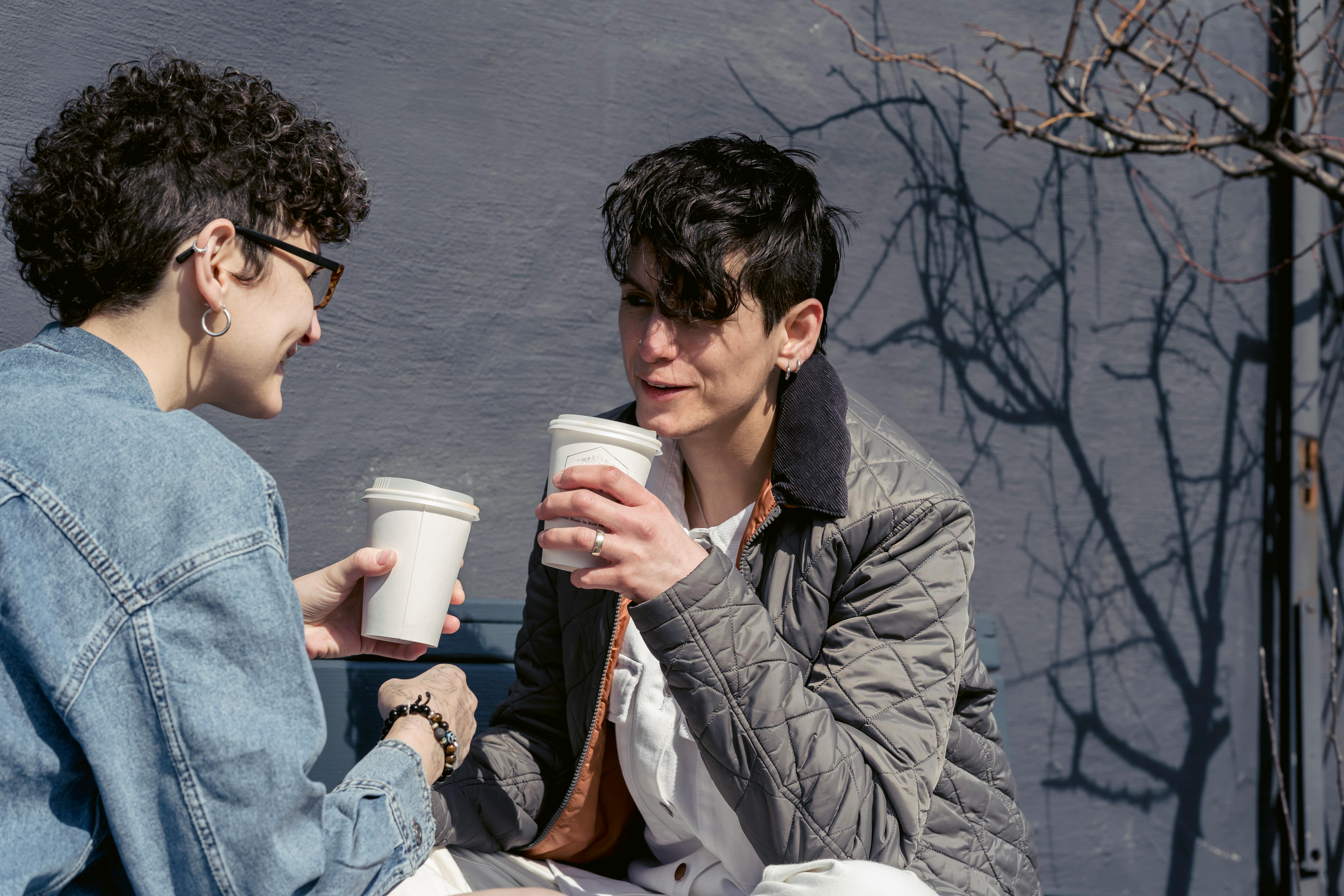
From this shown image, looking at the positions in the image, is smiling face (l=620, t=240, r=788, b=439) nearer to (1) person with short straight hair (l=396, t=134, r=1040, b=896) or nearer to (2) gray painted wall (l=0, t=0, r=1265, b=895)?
(1) person with short straight hair (l=396, t=134, r=1040, b=896)

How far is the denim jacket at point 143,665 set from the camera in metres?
0.97

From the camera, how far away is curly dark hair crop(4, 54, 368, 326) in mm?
1240

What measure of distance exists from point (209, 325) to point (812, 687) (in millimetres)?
997

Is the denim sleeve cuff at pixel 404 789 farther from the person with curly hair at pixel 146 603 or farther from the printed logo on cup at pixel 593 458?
the printed logo on cup at pixel 593 458

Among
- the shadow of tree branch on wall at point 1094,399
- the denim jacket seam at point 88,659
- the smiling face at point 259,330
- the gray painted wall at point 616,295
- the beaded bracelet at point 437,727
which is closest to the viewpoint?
the denim jacket seam at point 88,659

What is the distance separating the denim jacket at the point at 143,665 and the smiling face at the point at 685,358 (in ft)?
2.72

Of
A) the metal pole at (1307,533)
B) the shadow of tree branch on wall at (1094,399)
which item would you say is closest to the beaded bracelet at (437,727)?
the shadow of tree branch on wall at (1094,399)

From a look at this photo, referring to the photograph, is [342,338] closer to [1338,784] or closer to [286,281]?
[286,281]

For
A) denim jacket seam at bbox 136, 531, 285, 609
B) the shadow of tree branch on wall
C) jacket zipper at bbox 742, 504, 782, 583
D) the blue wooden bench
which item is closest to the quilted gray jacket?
jacket zipper at bbox 742, 504, 782, 583

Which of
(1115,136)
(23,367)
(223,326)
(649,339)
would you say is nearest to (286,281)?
(223,326)

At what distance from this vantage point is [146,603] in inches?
38.4

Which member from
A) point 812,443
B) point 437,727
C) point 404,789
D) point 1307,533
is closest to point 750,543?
point 812,443

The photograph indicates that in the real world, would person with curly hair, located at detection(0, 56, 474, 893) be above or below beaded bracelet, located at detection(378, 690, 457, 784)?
above

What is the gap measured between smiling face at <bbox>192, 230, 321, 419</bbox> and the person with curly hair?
0.08 feet
